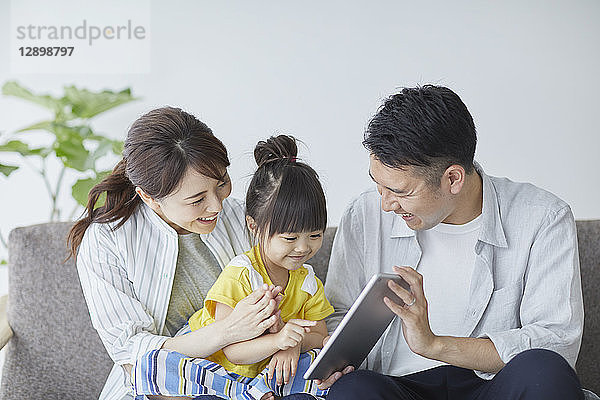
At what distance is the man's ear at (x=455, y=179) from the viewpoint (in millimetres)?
1665

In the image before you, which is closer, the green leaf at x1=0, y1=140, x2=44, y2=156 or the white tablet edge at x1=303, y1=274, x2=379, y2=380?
the white tablet edge at x1=303, y1=274, x2=379, y2=380

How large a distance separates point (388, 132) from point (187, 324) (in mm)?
691

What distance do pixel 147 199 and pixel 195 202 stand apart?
5.3 inches

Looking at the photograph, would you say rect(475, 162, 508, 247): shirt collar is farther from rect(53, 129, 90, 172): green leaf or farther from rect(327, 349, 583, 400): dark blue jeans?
rect(53, 129, 90, 172): green leaf

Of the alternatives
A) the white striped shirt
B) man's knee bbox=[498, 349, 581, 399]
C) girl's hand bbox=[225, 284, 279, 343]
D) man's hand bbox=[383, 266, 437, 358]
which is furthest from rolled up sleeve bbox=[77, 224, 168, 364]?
man's knee bbox=[498, 349, 581, 399]

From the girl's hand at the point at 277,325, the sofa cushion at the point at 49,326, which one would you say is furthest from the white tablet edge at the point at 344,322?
the sofa cushion at the point at 49,326

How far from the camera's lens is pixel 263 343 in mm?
1604

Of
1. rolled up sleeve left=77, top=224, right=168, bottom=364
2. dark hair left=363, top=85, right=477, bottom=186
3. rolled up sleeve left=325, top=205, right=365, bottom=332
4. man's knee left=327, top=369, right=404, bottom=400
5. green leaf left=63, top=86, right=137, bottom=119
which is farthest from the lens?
green leaf left=63, top=86, right=137, bottom=119

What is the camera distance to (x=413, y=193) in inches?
64.2

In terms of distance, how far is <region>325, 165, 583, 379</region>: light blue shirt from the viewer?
5.40 ft

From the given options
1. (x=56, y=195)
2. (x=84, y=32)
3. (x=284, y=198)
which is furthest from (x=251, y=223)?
(x=84, y=32)

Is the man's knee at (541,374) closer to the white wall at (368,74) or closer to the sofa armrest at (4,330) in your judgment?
the sofa armrest at (4,330)

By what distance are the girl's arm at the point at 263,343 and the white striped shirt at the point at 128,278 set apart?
0.16 m

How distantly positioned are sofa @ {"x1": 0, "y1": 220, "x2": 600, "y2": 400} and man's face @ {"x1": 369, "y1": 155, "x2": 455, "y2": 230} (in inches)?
23.1
